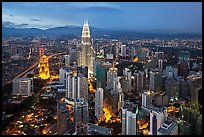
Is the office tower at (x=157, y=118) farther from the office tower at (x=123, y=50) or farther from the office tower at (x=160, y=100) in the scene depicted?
the office tower at (x=123, y=50)

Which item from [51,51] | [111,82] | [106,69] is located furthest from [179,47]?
[51,51]

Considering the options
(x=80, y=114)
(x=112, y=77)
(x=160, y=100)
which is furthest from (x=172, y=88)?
(x=80, y=114)

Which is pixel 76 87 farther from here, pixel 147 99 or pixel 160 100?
pixel 160 100

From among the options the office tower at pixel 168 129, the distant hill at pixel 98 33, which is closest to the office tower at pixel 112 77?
the distant hill at pixel 98 33

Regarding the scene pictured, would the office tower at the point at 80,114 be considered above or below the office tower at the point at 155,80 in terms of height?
below

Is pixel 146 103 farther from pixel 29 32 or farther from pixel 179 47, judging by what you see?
pixel 29 32

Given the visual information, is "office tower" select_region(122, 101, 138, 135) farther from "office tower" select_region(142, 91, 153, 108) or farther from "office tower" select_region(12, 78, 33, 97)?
"office tower" select_region(12, 78, 33, 97)

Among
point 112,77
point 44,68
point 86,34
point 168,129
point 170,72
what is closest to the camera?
point 168,129
